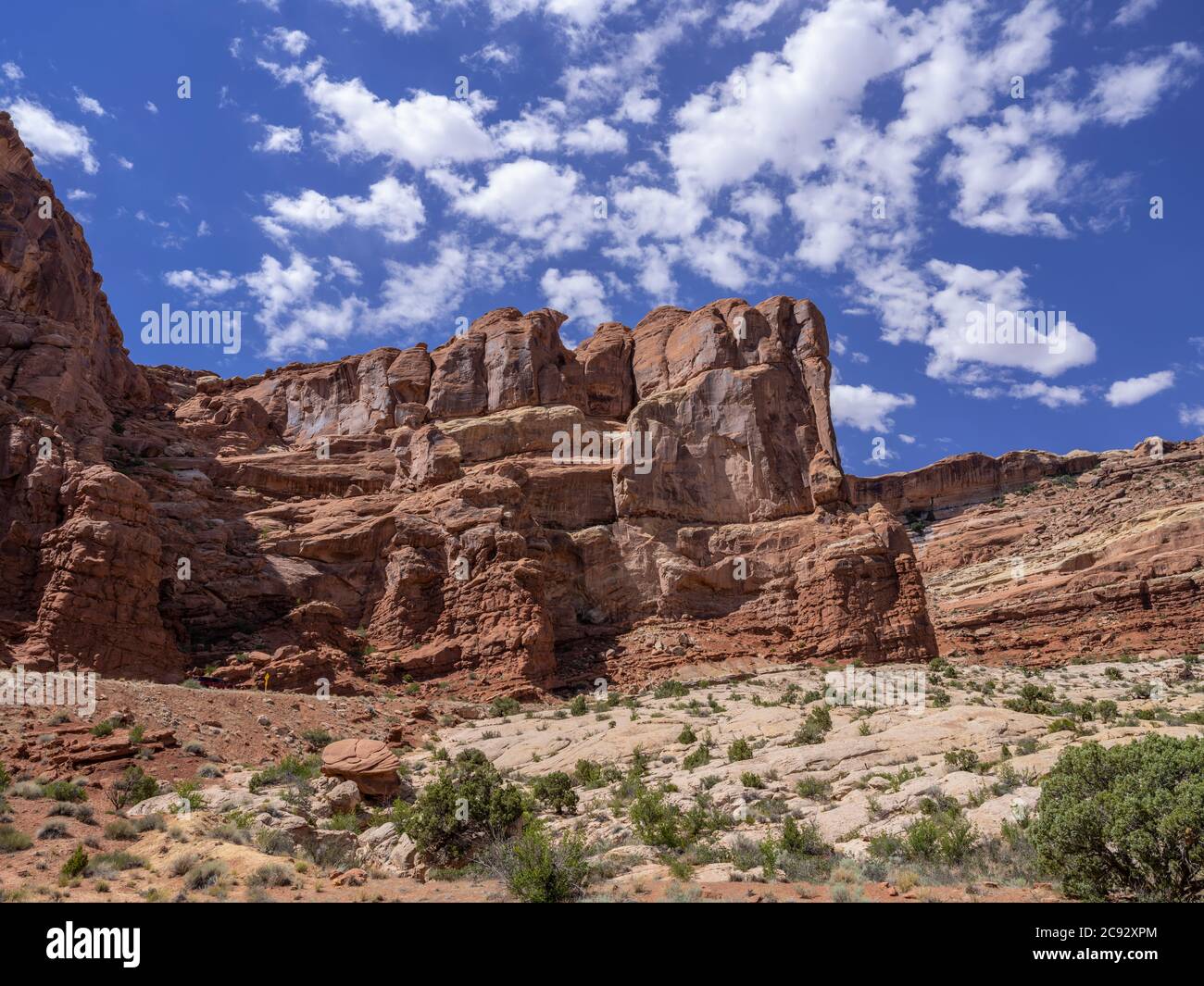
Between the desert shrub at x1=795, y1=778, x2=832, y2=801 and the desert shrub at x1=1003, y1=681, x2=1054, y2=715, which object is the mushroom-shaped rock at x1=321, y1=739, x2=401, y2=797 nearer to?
the desert shrub at x1=795, y1=778, x2=832, y2=801

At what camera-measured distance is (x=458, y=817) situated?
1519 cm

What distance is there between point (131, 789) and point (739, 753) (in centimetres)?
1447

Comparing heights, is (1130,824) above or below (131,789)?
above

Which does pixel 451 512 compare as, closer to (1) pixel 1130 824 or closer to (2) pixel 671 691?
(2) pixel 671 691

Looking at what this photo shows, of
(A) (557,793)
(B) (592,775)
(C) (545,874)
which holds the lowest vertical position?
(B) (592,775)

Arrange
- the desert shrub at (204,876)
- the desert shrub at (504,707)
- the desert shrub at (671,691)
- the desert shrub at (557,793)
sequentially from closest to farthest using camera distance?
1. the desert shrub at (204,876)
2. the desert shrub at (557,793)
3. the desert shrub at (504,707)
4. the desert shrub at (671,691)

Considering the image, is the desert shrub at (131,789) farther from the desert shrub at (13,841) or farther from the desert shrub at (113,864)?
the desert shrub at (113,864)

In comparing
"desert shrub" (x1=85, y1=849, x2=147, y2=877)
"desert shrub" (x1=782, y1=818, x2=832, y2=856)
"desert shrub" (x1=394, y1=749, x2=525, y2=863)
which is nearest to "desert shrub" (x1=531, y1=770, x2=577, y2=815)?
"desert shrub" (x1=394, y1=749, x2=525, y2=863)

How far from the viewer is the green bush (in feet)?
29.6

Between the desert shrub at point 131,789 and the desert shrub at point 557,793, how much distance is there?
346 inches

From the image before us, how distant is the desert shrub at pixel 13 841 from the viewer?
13683 millimetres

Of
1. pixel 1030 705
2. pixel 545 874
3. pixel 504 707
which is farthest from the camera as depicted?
pixel 504 707

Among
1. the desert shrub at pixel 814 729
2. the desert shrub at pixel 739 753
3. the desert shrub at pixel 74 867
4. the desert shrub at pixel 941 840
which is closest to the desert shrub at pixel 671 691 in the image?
the desert shrub at pixel 814 729

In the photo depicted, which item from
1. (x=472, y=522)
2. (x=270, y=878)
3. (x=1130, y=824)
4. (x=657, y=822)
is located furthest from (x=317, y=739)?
(x=1130, y=824)
